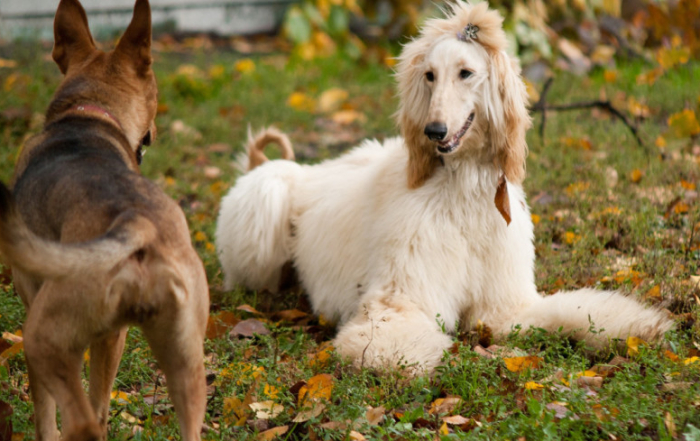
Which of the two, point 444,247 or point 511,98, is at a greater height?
point 511,98

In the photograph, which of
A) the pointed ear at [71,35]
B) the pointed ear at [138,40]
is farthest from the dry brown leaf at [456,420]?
the pointed ear at [71,35]

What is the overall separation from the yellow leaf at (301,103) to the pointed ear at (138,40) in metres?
4.56

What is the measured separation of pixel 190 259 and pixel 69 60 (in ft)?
5.59

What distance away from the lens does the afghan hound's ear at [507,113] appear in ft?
12.7

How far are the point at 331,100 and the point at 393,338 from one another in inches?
202

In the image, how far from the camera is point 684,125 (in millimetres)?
6242

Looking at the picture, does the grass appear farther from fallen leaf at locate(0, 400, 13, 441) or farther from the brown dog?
the brown dog

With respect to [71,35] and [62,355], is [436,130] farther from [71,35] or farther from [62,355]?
[62,355]

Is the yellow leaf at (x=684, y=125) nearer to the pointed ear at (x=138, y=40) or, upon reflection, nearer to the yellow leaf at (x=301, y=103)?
the yellow leaf at (x=301, y=103)

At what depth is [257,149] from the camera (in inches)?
225

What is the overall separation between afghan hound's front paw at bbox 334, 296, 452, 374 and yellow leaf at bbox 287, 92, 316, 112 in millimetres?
4618

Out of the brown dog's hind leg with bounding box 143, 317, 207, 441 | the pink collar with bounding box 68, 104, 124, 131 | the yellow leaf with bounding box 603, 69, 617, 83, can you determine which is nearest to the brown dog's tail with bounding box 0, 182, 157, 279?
the brown dog's hind leg with bounding box 143, 317, 207, 441

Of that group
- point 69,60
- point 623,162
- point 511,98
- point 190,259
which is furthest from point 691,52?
point 190,259

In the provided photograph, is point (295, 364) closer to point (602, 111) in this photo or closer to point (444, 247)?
point (444, 247)
